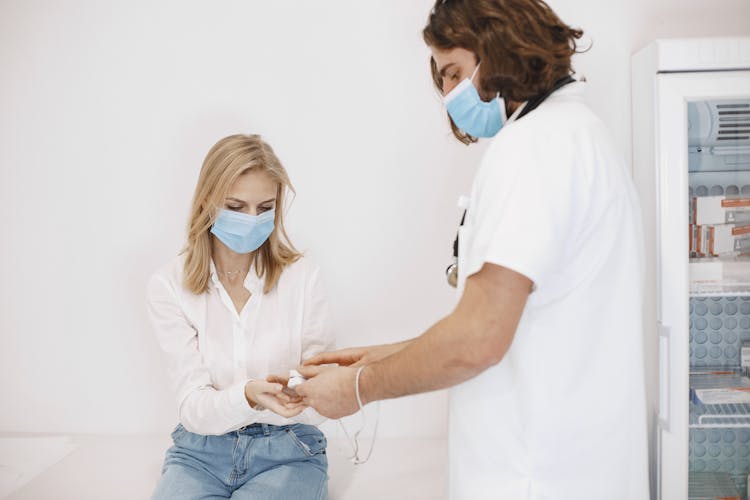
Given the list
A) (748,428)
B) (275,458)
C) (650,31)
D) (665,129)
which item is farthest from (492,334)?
(650,31)

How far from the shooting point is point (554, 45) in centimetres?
130

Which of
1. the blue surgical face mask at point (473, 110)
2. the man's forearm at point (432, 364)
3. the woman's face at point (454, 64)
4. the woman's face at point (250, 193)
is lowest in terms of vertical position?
the man's forearm at point (432, 364)

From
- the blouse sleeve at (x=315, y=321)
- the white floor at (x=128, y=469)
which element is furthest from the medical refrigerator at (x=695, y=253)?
the blouse sleeve at (x=315, y=321)

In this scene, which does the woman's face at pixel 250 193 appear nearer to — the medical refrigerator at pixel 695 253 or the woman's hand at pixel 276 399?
the woman's hand at pixel 276 399

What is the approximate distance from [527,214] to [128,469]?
5.48 ft

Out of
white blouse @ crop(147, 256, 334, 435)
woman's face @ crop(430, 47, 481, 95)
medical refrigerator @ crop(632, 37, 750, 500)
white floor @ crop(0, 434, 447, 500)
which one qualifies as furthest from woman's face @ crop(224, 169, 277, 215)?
medical refrigerator @ crop(632, 37, 750, 500)

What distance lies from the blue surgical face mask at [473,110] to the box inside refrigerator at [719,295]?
90cm

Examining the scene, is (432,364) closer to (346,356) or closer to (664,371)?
(346,356)

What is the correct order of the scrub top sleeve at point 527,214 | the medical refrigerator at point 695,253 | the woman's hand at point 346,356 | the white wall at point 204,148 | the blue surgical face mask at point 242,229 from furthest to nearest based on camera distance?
the white wall at point 204,148
the medical refrigerator at point 695,253
the blue surgical face mask at point 242,229
the woman's hand at point 346,356
the scrub top sleeve at point 527,214

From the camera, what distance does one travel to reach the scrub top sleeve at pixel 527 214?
1.11 metres

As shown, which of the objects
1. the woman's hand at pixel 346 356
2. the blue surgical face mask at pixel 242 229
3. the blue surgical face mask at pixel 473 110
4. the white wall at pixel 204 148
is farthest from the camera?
the white wall at pixel 204 148

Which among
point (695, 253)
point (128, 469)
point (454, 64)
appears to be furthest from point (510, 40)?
point (128, 469)

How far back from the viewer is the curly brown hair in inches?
50.1

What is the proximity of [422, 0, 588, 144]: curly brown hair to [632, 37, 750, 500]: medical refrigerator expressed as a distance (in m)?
0.83
